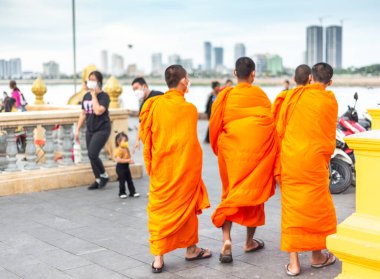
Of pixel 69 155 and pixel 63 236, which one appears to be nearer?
pixel 63 236

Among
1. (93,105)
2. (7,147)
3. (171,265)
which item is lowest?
(171,265)

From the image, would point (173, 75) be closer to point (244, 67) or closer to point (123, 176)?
point (244, 67)

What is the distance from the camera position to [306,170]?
4.91 metres

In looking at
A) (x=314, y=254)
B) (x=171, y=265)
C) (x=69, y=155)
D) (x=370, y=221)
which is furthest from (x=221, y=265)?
(x=69, y=155)

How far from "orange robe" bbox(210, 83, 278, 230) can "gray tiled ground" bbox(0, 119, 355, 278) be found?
0.47m

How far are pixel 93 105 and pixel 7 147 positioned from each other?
4.02ft

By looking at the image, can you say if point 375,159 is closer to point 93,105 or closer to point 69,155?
point 93,105

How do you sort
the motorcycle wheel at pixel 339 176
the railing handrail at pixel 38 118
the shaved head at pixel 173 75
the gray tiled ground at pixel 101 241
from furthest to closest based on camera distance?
the motorcycle wheel at pixel 339 176 < the railing handrail at pixel 38 118 < the shaved head at pixel 173 75 < the gray tiled ground at pixel 101 241

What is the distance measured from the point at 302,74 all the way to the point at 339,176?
335cm

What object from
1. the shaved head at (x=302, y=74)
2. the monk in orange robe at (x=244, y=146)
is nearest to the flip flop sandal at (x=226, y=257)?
the monk in orange robe at (x=244, y=146)

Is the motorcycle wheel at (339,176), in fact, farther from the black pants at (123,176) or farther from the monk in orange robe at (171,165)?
the monk in orange robe at (171,165)

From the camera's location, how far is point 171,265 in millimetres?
5242

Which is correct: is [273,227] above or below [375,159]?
below

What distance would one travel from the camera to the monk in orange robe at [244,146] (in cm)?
522
